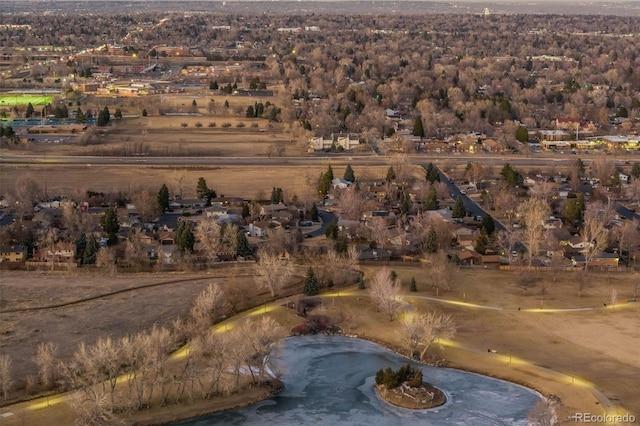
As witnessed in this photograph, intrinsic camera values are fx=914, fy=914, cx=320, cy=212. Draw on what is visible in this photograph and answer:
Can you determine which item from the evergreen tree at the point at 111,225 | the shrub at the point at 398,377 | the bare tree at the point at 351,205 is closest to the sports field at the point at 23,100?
the evergreen tree at the point at 111,225

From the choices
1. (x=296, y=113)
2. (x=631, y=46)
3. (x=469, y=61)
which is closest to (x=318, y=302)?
(x=296, y=113)

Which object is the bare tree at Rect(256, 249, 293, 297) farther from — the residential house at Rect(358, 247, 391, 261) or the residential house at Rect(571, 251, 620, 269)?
the residential house at Rect(571, 251, 620, 269)

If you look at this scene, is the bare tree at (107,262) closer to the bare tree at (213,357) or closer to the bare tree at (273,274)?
the bare tree at (273,274)

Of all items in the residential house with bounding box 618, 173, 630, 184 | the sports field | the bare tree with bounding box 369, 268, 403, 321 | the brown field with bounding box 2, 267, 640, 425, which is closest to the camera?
the brown field with bounding box 2, 267, 640, 425

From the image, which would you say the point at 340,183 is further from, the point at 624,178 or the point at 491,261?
the point at 624,178

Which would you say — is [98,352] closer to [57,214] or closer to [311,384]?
[311,384]

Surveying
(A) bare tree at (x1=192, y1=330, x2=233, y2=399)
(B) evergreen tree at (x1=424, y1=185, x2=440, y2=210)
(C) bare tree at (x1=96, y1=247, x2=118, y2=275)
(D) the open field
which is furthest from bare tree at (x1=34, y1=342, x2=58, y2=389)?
(B) evergreen tree at (x1=424, y1=185, x2=440, y2=210)
